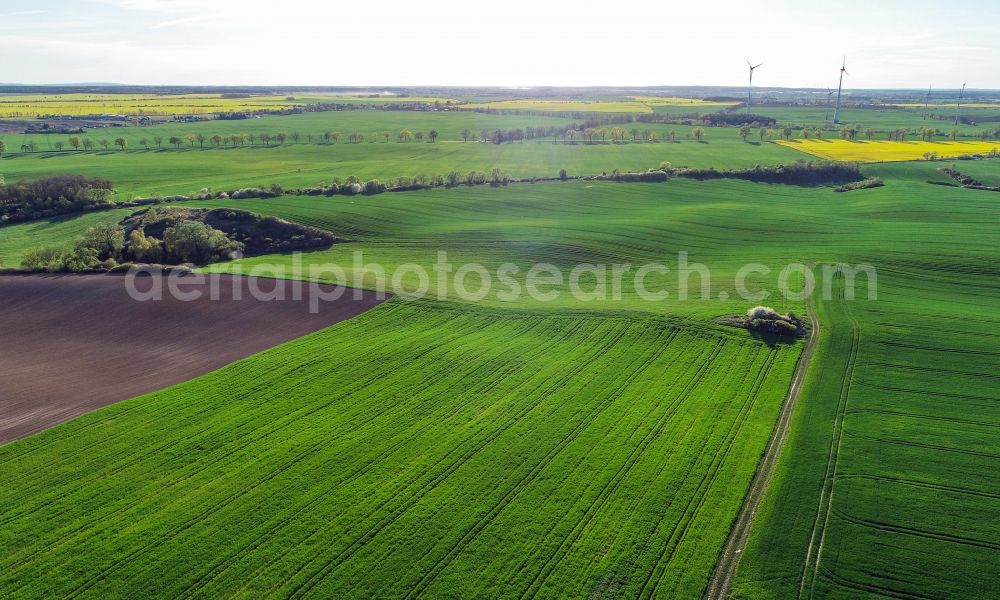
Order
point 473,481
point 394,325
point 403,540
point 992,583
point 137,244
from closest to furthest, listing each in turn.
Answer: point 992,583, point 403,540, point 473,481, point 394,325, point 137,244

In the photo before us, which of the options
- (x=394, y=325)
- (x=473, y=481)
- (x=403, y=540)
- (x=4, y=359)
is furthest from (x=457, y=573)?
(x=4, y=359)

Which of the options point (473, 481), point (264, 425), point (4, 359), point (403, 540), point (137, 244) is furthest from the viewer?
Result: point (137, 244)

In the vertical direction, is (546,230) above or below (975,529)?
above

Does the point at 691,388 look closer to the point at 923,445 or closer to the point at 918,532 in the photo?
the point at 923,445

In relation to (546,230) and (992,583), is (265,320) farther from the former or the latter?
(992,583)

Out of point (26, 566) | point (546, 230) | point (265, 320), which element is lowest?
point (26, 566)

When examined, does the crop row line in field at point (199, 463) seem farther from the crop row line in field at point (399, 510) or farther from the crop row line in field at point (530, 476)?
the crop row line in field at point (530, 476)
